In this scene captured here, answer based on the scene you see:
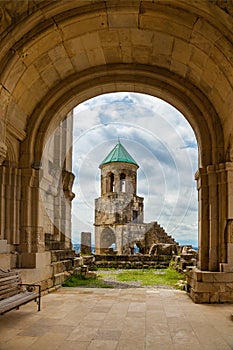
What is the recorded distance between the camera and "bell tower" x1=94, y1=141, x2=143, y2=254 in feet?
88.7

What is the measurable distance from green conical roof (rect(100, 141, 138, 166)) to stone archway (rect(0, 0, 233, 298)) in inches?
796

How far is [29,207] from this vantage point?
Result: 7.48 m

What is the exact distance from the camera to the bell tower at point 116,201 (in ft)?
88.7

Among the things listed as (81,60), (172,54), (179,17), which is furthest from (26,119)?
(179,17)

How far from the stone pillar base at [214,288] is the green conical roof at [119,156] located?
21.9 meters

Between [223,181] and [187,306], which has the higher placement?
[223,181]

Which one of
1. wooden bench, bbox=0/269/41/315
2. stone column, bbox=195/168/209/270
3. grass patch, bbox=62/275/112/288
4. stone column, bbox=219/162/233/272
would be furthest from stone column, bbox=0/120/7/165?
grass patch, bbox=62/275/112/288

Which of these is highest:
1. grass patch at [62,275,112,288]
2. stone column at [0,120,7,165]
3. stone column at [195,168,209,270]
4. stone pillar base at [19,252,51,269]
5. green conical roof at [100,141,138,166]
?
green conical roof at [100,141,138,166]

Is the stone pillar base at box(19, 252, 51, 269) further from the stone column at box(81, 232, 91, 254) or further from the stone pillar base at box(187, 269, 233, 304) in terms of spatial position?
the stone column at box(81, 232, 91, 254)

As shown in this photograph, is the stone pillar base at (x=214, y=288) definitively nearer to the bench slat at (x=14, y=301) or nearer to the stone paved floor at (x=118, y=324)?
the stone paved floor at (x=118, y=324)

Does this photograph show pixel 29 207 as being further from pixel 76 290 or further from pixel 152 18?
pixel 152 18

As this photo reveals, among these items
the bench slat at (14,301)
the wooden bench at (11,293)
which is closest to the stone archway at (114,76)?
the wooden bench at (11,293)

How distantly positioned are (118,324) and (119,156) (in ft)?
79.2

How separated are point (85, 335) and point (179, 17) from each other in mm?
4651
